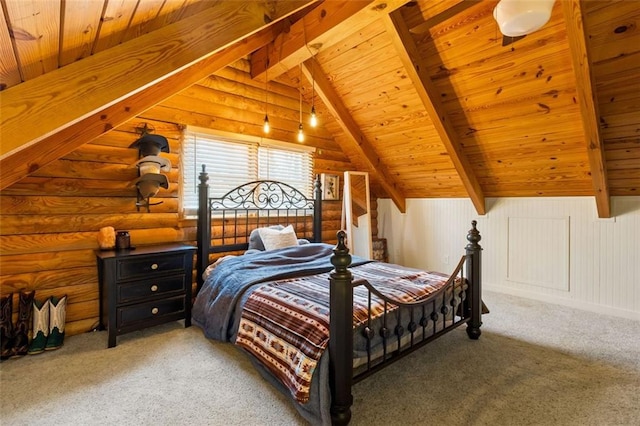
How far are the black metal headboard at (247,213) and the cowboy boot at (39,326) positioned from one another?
1242mm

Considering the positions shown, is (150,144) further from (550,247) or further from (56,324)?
(550,247)

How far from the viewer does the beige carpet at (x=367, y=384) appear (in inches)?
69.2

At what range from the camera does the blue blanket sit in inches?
99.4

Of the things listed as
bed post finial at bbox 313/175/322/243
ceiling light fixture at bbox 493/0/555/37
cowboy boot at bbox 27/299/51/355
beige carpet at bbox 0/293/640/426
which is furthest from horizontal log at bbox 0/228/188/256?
ceiling light fixture at bbox 493/0/555/37

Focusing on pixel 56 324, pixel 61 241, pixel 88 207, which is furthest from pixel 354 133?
pixel 56 324

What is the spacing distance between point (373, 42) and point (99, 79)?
281cm

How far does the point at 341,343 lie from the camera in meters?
1.63

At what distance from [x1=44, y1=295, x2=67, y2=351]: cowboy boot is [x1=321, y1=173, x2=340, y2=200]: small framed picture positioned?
11.1 ft

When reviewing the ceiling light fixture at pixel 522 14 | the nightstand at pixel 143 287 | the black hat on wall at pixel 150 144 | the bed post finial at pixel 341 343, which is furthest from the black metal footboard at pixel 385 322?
the black hat on wall at pixel 150 144

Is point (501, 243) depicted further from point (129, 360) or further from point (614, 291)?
point (129, 360)

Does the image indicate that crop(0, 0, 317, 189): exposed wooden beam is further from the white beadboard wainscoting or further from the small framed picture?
the white beadboard wainscoting

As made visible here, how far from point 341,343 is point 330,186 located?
3514 millimetres

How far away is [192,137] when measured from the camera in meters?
3.53

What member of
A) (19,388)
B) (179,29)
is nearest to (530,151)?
(179,29)
